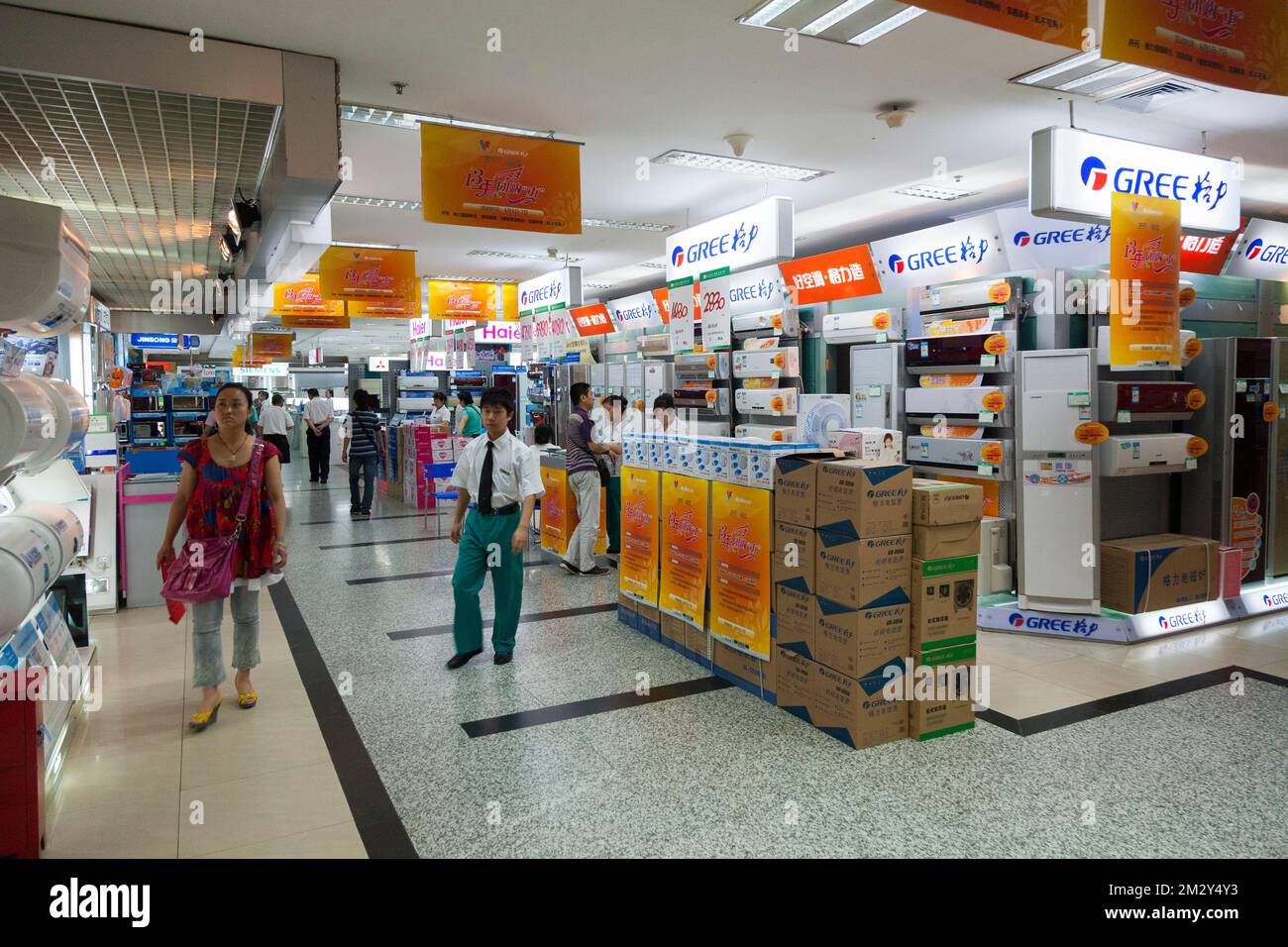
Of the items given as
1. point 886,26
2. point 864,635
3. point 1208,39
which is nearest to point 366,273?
point 886,26

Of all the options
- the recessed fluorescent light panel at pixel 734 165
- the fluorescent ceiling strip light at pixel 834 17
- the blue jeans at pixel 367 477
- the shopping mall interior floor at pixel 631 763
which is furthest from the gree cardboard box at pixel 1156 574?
the blue jeans at pixel 367 477

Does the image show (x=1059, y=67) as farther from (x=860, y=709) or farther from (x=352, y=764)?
(x=352, y=764)

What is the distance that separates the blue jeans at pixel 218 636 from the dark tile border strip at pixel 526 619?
1.29m

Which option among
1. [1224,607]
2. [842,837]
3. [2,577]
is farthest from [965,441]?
[2,577]

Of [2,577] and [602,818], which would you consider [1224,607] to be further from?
[2,577]

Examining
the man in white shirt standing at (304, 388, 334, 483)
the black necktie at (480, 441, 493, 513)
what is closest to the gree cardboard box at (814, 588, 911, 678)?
the black necktie at (480, 441, 493, 513)

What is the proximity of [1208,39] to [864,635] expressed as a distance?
270 centimetres

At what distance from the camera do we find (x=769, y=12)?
4.53 metres

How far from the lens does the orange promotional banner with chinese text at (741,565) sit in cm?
438

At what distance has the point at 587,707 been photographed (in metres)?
4.37

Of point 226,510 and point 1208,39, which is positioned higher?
point 1208,39

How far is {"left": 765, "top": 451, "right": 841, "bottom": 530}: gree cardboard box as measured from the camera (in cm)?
411

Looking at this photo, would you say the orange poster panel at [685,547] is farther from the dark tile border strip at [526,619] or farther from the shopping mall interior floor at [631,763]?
the dark tile border strip at [526,619]

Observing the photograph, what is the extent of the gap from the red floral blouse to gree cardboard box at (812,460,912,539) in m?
2.77
